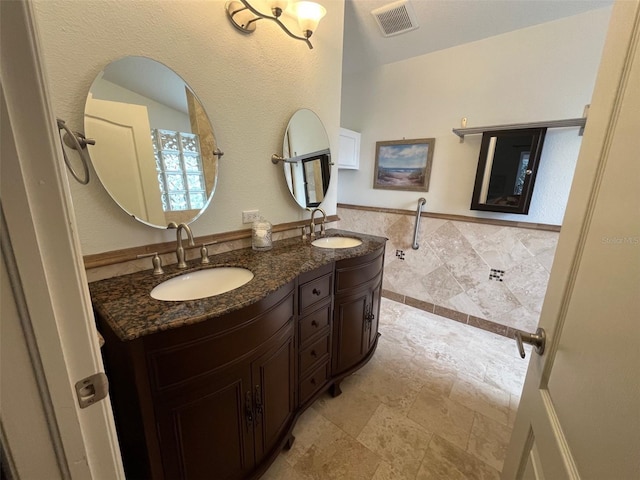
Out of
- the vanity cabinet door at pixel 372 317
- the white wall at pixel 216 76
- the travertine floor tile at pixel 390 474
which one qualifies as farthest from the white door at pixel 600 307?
the white wall at pixel 216 76

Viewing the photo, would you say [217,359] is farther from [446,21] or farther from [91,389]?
[446,21]

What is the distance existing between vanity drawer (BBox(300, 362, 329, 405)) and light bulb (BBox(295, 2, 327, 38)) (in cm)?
186

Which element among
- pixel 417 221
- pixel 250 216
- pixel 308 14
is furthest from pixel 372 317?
pixel 308 14

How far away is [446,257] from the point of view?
256cm

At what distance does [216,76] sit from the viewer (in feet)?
4.13

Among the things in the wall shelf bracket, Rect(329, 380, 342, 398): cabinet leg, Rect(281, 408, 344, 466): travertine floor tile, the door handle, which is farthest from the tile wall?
the door handle

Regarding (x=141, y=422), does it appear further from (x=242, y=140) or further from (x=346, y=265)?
(x=242, y=140)

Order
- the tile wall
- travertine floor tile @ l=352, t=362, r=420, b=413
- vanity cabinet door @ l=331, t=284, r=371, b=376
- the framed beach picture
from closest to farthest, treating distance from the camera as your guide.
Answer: vanity cabinet door @ l=331, t=284, r=371, b=376, travertine floor tile @ l=352, t=362, r=420, b=413, the tile wall, the framed beach picture

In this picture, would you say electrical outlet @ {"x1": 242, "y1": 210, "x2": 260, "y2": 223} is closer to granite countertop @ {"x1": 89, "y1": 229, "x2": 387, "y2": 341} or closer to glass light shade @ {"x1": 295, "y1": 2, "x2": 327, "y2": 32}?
granite countertop @ {"x1": 89, "y1": 229, "x2": 387, "y2": 341}

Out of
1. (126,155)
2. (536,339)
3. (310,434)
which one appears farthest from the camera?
(310,434)

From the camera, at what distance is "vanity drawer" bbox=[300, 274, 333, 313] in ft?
4.04

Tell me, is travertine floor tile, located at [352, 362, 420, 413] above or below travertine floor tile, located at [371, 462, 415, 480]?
below

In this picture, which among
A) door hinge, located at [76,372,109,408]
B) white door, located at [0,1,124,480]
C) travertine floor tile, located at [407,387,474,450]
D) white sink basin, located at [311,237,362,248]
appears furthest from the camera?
white sink basin, located at [311,237,362,248]

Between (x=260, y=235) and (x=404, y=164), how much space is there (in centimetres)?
189
